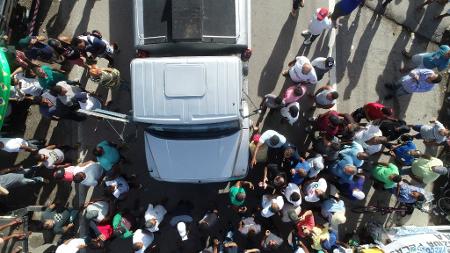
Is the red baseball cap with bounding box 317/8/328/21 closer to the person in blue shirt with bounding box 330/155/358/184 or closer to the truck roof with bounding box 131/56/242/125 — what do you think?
the truck roof with bounding box 131/56/242/125

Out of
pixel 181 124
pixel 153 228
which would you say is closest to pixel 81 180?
pixel 153 228

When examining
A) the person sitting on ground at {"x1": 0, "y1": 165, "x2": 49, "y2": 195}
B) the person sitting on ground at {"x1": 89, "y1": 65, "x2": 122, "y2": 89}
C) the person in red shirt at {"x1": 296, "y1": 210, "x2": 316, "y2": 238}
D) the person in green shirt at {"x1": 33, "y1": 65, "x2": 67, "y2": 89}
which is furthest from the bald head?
the person sitting on ground at {"x1": 0, "y1": 165, "x2": 49, "y2": 195}

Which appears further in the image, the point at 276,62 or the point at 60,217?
the point at 276,62

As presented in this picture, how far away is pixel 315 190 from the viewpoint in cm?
668

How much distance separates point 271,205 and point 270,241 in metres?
0.71

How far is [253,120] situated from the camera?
8.05 metres

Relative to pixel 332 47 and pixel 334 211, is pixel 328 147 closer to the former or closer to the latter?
pixel 334 211

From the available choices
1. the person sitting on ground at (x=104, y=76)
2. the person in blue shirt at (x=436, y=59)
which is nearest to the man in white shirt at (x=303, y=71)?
the person in blue shirt at (x=436, y=59)

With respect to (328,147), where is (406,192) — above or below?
below

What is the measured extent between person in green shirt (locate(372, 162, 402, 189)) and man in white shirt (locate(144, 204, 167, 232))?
13.3 feet

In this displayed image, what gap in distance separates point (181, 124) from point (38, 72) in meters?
2.70

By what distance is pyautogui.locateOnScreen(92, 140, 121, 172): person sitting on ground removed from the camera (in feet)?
21.6

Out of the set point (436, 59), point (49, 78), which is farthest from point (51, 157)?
point (436, 59)

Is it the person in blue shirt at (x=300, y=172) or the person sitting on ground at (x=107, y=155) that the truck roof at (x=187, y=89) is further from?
the person in blue shirt at (x=300, y=172)
